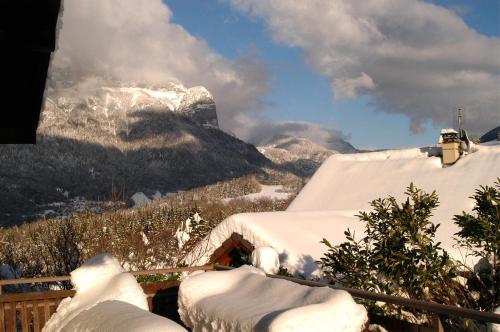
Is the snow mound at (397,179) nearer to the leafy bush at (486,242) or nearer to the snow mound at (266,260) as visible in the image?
the snow mound at (266,260)

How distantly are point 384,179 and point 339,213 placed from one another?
546cm

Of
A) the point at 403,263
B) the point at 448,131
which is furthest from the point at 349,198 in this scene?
the point at 403,263

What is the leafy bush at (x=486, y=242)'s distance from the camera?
21.3 feet

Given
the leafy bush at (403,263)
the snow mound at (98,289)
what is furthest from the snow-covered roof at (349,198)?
the snow mound at (98,289)

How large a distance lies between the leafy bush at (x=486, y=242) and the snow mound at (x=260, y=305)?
3222mm

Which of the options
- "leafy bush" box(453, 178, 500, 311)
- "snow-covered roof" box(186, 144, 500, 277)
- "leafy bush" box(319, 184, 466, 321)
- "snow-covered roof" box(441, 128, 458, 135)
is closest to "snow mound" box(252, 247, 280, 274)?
"snow-covered roof" box(186, 144, 500, 277)

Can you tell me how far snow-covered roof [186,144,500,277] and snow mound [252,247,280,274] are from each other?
1075 mm

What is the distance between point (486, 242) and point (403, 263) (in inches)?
47.6

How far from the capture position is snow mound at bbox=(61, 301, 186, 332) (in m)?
2.80

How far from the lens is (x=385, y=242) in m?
6.53

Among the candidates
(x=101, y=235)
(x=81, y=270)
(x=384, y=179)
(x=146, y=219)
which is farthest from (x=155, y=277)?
(x=146, y=219)

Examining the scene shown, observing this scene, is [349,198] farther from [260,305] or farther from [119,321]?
[119,321]

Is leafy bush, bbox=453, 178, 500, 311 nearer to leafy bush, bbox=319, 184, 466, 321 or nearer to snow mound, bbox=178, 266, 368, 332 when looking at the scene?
leafy bush, bbox=319, 184, 466, 321

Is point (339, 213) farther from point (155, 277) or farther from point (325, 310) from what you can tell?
point (325, 310)
